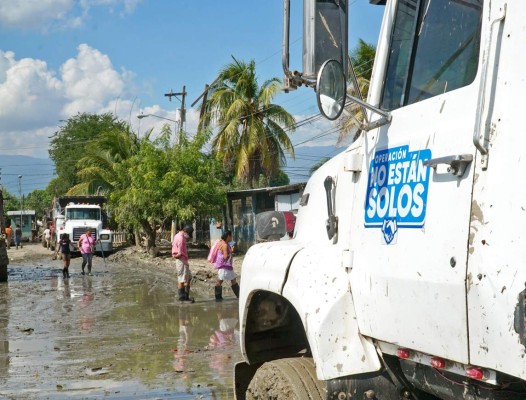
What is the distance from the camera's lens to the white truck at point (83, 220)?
37438 millimetres

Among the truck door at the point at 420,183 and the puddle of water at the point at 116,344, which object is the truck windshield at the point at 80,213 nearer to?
the puddle of water at the point at 116,344

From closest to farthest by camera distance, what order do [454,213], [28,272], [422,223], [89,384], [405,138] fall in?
1. [454,213]
2. [422,223]
3. [405,138]
4. [89,384]
5. [28,272]

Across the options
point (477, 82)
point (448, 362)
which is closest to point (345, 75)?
point (477, 82)

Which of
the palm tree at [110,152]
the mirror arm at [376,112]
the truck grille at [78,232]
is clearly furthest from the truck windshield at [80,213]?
the mirror arm at [376,112]

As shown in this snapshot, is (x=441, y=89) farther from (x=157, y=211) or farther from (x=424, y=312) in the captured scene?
(x=157, y=211)

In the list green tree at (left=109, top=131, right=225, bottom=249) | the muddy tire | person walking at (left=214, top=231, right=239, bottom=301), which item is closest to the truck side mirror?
the muddy tire

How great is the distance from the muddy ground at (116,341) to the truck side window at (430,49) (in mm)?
4994

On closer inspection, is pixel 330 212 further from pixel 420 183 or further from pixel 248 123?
pixel 248 123

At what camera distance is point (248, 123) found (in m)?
33.2

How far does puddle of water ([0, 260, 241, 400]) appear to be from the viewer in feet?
26.8

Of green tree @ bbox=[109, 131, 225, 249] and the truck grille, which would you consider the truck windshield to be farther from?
green tree @ bbox=[109, 131, 225, 249]

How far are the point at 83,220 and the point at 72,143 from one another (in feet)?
→ 108

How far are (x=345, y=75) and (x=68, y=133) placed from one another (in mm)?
70518

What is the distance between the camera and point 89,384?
8383 mm
